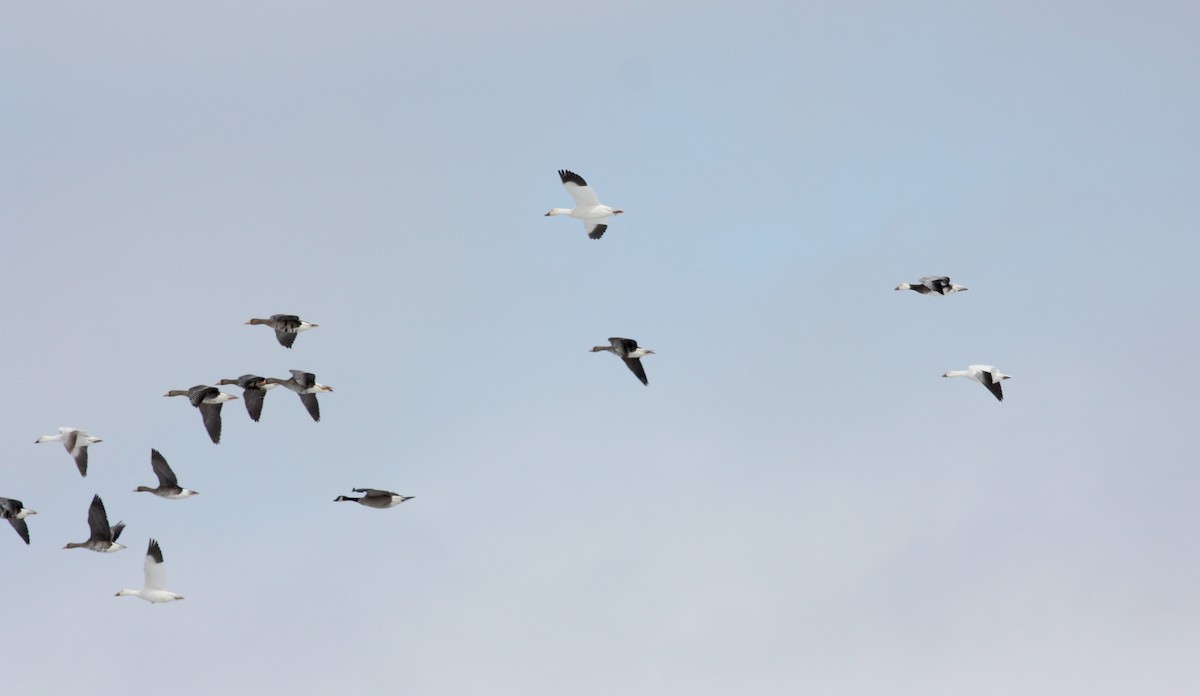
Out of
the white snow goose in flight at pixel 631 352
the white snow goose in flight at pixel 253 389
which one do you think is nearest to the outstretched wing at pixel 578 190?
Answer: the white snow goose in flight at pixel 631 352

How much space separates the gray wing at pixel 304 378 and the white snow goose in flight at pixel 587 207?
8.65 metres

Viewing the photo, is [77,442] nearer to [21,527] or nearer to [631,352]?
[21,527]

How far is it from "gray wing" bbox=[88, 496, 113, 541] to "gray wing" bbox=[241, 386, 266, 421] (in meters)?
4.96

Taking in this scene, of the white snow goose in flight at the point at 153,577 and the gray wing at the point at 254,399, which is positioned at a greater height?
the gray wing at the point at 254,399

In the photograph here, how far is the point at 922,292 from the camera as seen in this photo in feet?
153

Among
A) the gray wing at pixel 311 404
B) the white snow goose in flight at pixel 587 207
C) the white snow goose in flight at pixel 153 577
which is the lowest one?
the white snow goose in flight at pixel 153 577

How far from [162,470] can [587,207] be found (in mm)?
12916

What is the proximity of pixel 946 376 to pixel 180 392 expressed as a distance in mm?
20791

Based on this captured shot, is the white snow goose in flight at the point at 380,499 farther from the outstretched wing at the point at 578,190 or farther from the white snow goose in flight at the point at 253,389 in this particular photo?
the outstretched wing at the point at 578,190

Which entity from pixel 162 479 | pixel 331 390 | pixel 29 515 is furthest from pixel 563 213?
pixel 29 515

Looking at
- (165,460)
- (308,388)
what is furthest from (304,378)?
(165,460)

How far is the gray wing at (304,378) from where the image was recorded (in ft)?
138

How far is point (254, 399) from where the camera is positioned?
43188mm

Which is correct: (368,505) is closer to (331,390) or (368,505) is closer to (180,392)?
(331,390)
